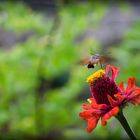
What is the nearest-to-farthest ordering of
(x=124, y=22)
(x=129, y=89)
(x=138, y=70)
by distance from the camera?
(x=129, y=89) → (x=138, y=70) → (x=124, y=22)

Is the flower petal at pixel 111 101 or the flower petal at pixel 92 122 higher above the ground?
the flower petal at pixel 111 101

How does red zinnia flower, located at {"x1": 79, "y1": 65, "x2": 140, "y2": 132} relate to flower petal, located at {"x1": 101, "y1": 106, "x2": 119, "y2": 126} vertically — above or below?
above

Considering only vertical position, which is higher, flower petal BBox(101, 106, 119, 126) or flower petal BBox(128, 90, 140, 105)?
flower petal BBox(128, 90, 140, 105)

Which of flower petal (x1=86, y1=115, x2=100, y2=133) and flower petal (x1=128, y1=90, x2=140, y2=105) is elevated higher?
flower petal (x1=128, y1=90, x2=140, y2=105)

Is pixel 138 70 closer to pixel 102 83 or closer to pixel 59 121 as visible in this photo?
pixel 59 121

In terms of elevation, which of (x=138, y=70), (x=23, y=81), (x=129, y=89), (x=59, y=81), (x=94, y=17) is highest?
(x=59, y=81)

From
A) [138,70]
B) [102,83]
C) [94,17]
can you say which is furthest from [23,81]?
[102,83]

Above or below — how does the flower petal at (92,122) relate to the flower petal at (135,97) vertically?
below

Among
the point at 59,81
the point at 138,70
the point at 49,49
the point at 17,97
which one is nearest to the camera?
the point at 138,70
